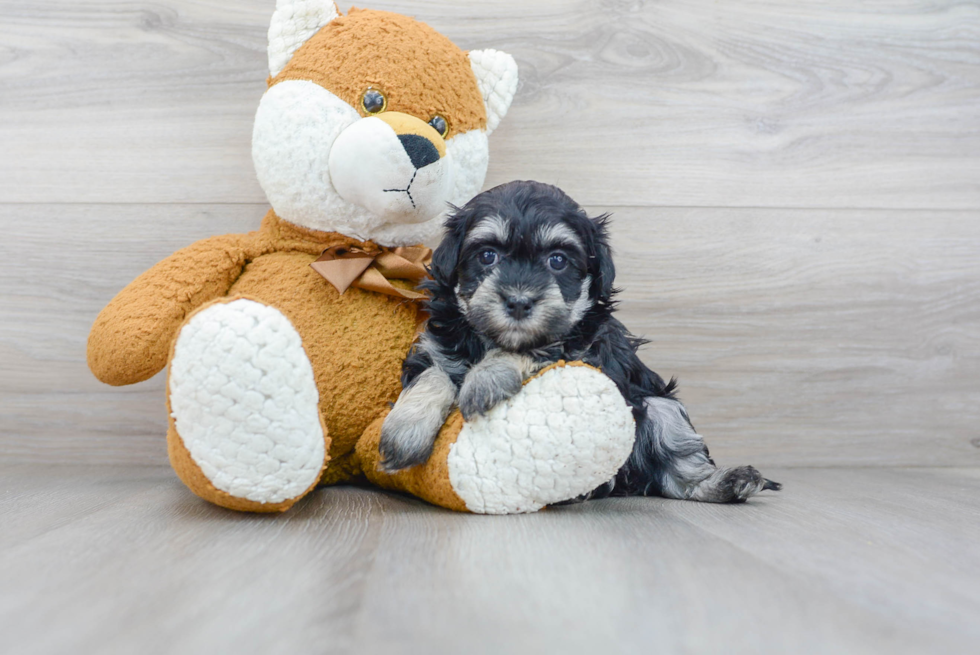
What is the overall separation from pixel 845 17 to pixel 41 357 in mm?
2270

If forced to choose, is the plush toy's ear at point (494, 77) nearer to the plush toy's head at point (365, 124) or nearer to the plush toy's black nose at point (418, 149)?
the plush toy's head at point (365, 124)

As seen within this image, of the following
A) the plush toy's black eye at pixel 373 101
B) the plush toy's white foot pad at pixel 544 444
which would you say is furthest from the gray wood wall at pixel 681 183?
the plush toy's white foot pad at pixel 544 444

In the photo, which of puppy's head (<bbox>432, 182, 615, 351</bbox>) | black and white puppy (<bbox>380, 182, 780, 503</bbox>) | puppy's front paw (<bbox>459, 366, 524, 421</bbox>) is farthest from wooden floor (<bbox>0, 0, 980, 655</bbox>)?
puppy's head (<bbox>432, 182, 615, 351</bbox>)

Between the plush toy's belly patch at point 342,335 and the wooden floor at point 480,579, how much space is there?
16cm

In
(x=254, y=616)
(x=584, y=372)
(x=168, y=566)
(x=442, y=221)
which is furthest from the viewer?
(x=442, y=221)

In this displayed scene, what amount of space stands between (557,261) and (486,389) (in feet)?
0.85

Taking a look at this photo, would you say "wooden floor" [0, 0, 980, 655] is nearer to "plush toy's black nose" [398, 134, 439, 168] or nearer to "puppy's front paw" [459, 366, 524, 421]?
"puppy's front paw" [459, 366, 524, 421]

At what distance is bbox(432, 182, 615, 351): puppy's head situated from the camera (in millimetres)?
1153

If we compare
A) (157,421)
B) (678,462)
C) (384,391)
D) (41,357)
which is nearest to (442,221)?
(384,391)

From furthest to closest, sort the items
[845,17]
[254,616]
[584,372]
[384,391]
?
[845,17] → [384,391] → [584,372] → [254,616]

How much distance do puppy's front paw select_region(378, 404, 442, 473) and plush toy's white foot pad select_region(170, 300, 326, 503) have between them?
12 cm

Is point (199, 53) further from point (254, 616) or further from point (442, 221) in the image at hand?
point (254, 616)

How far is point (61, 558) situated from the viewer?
91 centimetres

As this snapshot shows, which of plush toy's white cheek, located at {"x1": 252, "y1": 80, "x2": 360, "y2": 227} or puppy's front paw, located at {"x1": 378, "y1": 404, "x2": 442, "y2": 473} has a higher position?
plush toy's white cheek, located at {"x1": 252, "y1": 80, "x2": 360, "y2": 227}
